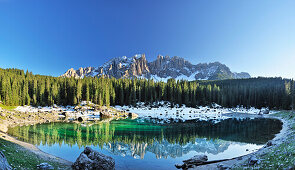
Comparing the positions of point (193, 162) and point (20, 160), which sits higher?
point (20, 160)

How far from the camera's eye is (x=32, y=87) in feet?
292

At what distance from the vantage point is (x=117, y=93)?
111 metres

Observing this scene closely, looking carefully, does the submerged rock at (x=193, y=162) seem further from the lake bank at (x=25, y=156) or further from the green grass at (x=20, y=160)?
→ the green grass at (x=20, y=160)

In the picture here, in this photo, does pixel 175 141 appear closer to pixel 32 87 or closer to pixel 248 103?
pixel 32 87

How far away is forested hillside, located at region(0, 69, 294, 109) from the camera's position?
271ft

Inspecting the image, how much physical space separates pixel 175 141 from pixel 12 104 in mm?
80970

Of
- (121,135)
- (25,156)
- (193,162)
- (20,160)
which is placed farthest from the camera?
(121,135)

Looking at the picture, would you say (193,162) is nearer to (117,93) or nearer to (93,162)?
(93,162)

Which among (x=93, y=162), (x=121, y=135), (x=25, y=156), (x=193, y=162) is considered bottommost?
(x=121, y=135)

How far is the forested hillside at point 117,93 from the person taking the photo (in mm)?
82694

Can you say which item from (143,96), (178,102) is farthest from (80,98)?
(178,102)

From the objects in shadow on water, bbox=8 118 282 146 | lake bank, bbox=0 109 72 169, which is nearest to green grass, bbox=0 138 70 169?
lake bank, bbox=0 109 72 169

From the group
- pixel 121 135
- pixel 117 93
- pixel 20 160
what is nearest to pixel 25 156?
pixel 20 160

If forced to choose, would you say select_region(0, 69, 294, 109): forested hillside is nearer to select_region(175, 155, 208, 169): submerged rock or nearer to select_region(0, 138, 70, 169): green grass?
select_region(0, 138, 70, 169): green grass
